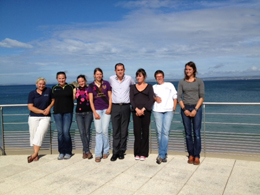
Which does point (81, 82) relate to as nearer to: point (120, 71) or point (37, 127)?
point (120, 71)

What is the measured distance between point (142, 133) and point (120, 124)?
438 mm

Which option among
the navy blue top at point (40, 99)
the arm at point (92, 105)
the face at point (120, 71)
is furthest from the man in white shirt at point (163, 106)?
the navy blue top at point (40, 99)

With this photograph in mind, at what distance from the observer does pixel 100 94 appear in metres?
4.43

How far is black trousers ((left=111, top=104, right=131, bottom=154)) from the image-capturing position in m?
4.43

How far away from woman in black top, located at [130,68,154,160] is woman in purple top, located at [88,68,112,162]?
1.53ft

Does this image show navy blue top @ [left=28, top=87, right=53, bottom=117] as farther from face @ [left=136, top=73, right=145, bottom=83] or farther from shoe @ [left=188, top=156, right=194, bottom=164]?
shoe @ [left=188, top=156, right=194, bottom=164]

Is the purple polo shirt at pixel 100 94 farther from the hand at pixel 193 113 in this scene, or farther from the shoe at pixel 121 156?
the hand at pixel 193 113

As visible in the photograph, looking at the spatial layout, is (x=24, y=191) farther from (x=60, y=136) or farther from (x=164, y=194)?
Answer: (x=164, y=194)

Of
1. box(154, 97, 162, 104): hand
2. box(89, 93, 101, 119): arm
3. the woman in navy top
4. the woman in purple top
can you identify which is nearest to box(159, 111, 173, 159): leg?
box(154, 97, 162, 104): hand

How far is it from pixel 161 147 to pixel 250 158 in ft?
5.24

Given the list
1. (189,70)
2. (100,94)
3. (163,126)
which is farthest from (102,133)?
(189,70)

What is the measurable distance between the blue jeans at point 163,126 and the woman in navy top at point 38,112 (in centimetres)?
202

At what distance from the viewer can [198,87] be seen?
4.12 metres

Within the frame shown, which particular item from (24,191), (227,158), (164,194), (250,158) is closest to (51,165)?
(24,191)
